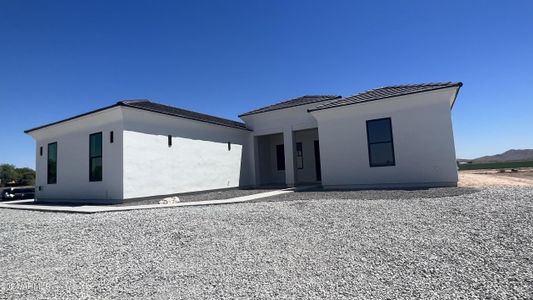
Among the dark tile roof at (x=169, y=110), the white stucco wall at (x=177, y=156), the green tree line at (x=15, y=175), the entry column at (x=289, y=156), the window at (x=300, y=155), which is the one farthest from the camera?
the green tree line at (x=15, y=175)

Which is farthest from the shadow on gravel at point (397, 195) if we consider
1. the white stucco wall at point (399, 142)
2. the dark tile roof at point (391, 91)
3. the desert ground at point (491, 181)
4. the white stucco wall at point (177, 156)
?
the white stucco wall at point (177, 156)

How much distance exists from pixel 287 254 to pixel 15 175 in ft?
176

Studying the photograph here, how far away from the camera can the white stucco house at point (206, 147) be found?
10.9 metres

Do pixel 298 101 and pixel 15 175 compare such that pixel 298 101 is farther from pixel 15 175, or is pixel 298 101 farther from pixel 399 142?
pixel 15 175

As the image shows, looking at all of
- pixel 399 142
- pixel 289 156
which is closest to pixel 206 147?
pixel 289 156

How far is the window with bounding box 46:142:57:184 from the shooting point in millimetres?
13484

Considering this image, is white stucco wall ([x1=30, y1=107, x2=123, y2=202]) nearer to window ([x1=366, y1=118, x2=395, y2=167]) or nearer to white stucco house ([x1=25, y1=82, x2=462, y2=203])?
white stucco house ([x1=25, y1=82, x2=462, y2=203])

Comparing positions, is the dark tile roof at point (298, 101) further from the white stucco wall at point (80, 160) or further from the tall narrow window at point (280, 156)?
the white stucco wall at point (80, 160)

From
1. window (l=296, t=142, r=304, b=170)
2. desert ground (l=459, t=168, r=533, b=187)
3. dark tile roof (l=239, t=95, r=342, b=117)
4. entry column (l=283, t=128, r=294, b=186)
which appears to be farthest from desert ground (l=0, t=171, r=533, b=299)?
window (l=296, t=142, r=304, b=170)

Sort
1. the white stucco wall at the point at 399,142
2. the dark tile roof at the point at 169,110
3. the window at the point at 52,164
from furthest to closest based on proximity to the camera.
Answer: the window at the point at 52,164
the dark tile roof at the point at 169,110
the white stucco wall at the point at 399,142

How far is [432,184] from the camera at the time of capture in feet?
36.0

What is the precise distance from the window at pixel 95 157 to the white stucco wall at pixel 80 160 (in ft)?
0.68

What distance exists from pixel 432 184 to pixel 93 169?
13549 millimetres

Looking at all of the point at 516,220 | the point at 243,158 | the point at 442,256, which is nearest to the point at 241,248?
the point at 442,256
